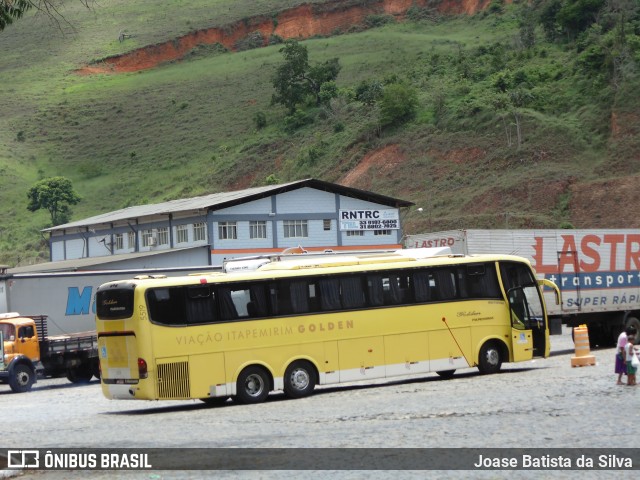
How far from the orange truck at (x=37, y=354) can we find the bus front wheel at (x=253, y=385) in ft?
37.2

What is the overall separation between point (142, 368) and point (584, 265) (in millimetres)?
17103

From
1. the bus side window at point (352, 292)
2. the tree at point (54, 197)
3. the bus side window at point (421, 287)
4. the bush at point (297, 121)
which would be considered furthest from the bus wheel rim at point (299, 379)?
the bush at point (297, 121)

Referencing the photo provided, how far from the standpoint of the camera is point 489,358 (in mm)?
29078

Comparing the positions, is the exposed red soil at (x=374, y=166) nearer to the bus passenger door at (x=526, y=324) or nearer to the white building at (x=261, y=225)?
the white building at (x=261, y=225)

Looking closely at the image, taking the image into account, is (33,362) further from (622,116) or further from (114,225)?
(622,116)

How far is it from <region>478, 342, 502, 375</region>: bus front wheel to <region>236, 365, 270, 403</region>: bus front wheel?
643cm

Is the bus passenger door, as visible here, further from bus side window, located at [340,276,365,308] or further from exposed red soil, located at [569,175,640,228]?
exposed red soil, located at [569,175,640,228]

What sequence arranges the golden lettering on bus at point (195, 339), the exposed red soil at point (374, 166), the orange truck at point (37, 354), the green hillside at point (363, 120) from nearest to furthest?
the golden lettering on bus at point (195, 339) < the orange truck at point (37, 354) < the green hillside at point (363, 120) < the exposed red soil at point (374, 166)

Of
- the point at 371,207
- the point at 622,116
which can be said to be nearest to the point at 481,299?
the point at 371,207

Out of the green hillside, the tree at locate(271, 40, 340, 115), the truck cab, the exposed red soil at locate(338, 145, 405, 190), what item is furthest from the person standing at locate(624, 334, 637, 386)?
the tree at locate(271, 40, 340, 115)

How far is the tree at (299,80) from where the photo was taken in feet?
407

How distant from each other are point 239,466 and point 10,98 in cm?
14722

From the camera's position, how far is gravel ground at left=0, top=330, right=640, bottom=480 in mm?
16031

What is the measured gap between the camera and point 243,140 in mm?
123500
